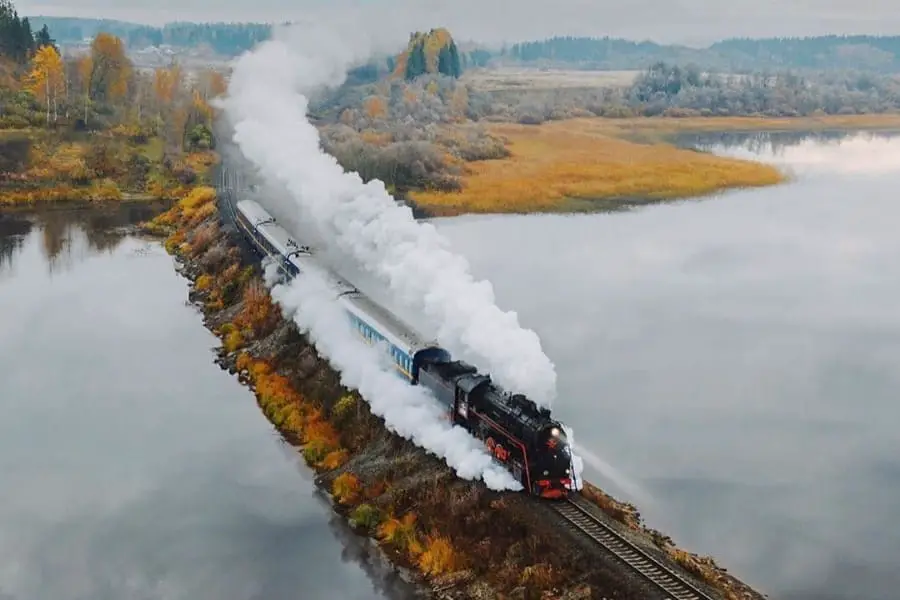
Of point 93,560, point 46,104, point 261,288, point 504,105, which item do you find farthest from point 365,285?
point 504,105

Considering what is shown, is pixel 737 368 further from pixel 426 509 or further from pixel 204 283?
pixel 204 283

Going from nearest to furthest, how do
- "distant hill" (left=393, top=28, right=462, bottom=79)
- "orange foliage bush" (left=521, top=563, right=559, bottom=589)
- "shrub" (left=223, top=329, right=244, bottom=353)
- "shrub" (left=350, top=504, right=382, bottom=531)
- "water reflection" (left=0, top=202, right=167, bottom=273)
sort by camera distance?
"orange foliage bush" (left=521, top=563, right=559, bottom=589) → "shrub" (left=350, top=504, right=382, bottom=531) → "shrub" (left=223, top=329, right=244, bottom=353) → "water reflection" (left=0, top=202, right=167, bottom=273) → "distant hill" (left=393, top=28, right=462, bottom=79)

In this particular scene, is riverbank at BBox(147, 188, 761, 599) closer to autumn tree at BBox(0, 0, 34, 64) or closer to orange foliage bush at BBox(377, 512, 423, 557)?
orange foliage bush at BBox(377, 512, 423, 557)

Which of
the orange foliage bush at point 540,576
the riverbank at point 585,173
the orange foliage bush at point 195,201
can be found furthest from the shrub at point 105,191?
the orange foliage bush at point 540,576

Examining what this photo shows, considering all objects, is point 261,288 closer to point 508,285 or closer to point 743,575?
point 508,285

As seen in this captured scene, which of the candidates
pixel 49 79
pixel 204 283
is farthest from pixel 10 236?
pixel 49 79

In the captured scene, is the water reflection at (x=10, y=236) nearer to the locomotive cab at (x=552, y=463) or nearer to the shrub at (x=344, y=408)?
the shrub at (x=344, y=408)

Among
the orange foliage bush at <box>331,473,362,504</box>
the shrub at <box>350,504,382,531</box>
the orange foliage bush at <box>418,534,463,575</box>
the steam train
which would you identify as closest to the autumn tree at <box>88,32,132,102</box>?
the steam train
